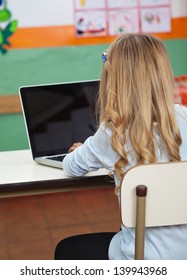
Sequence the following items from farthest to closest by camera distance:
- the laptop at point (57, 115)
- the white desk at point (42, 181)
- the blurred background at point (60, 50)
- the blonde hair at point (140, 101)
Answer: the blurred background at point (60, 50) → the laptop at point (57, 115) → the white desk at point (42, 181) → the blonde hair at point (140, 101)

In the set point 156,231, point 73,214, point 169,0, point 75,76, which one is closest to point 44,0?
point 75,76

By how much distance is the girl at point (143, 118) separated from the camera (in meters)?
1.45

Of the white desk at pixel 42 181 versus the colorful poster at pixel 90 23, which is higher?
the colorful poster at pixel 90 23

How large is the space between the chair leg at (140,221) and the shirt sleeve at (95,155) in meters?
0.24

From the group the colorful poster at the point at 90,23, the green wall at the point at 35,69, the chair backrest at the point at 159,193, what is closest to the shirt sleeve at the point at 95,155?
the chair backrest at the point at 159,193

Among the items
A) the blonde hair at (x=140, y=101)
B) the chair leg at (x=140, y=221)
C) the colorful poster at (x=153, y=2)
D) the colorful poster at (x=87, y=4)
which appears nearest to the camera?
the chair leg at (x=140, y=221)

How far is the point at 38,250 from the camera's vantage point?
2.93 m

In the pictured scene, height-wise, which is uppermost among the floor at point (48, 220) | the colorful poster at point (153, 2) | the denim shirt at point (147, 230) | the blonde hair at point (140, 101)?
the colorful poster at point (153, 2)

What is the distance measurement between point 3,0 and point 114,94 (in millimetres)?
2217

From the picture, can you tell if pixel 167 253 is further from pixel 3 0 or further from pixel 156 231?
pixel 3 0

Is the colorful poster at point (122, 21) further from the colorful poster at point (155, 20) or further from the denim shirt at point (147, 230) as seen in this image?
the denim shirt at point (147, 230)

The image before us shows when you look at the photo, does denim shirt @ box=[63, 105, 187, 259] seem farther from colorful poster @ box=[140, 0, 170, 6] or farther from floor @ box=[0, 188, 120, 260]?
colorful poster @ box=[140, 0, 170, 6]

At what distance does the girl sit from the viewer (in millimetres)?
1451

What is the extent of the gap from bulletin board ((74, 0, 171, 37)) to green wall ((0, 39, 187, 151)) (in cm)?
14
